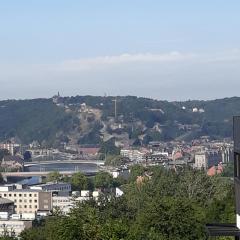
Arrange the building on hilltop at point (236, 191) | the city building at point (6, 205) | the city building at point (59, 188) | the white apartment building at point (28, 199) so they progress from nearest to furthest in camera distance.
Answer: the building on hilltop at point (236, 191) < the city building at point (6, 205) < the white apartment building at point (28, 199) < the city building at point (59, 188)

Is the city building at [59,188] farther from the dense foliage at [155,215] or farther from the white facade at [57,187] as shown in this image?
the dense foliage at [155,215]

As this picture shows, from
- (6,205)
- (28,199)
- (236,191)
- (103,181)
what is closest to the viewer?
(236,191)

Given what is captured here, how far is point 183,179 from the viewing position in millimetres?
68000

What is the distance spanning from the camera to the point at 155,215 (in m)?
36.1

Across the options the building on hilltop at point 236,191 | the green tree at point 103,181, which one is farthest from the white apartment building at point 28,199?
Answer: the building on hilltop at point 236,191

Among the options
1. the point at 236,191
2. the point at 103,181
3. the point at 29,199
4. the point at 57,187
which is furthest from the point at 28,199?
the point at 236,191

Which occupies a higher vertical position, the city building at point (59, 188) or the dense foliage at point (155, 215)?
the dense foliage at point (155, 215)

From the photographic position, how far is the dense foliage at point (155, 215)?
24.3 meters

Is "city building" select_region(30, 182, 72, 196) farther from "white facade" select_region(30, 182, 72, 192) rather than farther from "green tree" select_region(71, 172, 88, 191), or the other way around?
"green tree" select_region(71, 172, 88, 191)

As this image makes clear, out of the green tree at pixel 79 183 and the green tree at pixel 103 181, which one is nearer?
the green tree at pixel 79 183

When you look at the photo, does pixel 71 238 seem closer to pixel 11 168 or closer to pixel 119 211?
pixel 119 211

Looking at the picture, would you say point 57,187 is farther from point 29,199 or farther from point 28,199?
point 29,199

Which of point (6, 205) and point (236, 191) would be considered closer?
point (236, 191)

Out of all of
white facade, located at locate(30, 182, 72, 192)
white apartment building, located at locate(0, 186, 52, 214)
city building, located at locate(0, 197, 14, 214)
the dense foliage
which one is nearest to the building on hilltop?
the dense foliage
